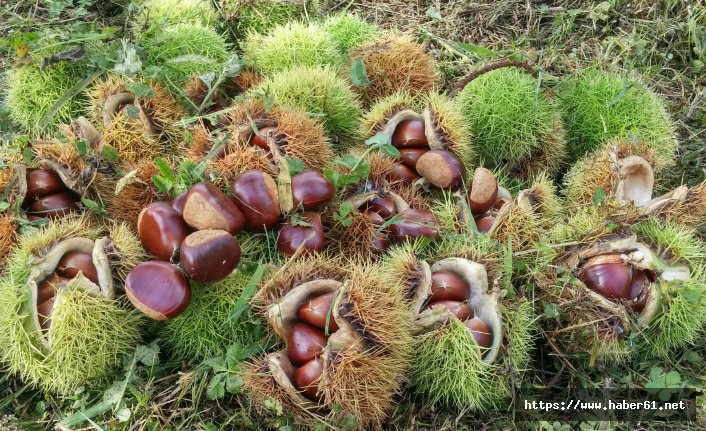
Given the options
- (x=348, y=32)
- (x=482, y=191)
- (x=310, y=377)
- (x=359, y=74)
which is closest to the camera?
(x=310, y=377)

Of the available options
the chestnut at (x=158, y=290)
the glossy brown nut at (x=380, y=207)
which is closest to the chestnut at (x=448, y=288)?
the glossy brown nut at (x=380, y=207)

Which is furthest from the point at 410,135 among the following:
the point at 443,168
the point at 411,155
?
the point at 443,168

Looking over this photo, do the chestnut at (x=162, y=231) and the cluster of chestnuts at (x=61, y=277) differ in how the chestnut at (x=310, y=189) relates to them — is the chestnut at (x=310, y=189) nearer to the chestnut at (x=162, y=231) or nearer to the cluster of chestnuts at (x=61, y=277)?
the chestnut at (x=162, y=231)

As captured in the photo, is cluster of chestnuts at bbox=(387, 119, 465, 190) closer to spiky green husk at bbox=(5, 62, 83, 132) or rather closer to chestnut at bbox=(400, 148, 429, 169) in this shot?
chestnut at bbox=(400, 148, 429, 169)

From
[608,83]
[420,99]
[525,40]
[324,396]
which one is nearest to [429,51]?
[525,40]

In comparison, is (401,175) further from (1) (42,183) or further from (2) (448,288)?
(1) (42,183)

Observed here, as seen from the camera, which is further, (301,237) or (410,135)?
(410,135)

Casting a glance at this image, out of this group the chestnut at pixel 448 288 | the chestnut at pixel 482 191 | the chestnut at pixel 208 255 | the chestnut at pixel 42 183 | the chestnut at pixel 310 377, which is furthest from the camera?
the chestnut at pixel 482 191
